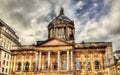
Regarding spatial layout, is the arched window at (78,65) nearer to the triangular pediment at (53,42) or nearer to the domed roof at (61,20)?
the triangular pediment at (53,42)

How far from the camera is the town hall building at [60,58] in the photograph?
41500 mm

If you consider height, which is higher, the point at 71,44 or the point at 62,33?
the point at 62,33

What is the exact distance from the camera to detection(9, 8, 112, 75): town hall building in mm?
41500

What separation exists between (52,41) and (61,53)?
12.9ft

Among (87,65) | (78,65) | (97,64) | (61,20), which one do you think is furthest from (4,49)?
(97,64)

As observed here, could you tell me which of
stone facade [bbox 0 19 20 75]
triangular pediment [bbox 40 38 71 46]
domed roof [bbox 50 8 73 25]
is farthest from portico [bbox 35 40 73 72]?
domed roof [bbox 50 8 73 25]

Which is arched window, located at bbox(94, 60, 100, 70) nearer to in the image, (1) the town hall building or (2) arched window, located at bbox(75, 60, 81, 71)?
(1) the town hall building

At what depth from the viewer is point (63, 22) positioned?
163 ft

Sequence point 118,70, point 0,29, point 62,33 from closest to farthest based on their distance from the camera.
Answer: point 118,70, point 0,29, point 62,33

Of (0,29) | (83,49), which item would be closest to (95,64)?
(83,49)

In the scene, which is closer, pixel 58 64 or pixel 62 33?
pixel 58 64

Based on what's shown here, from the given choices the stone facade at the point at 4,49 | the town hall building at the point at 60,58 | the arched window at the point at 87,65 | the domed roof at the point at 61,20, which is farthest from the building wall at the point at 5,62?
the arched window at the point at 87,65

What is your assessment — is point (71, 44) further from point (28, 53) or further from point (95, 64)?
point (28, 53)

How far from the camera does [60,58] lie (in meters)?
43.4
